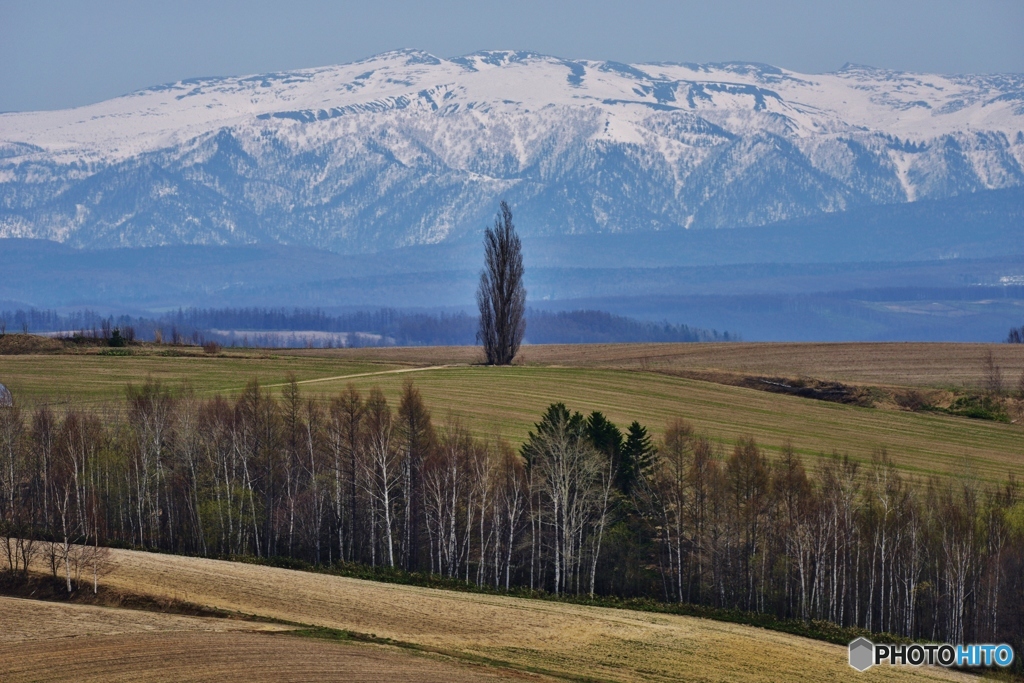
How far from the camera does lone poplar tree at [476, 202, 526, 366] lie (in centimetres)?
11181

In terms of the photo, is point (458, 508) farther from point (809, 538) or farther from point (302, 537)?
point (809, 538)

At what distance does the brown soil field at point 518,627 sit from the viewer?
40.6 m

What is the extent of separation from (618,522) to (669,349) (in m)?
66.1

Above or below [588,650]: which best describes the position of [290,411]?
above

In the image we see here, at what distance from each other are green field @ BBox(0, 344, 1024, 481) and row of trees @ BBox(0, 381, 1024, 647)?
8.92 metres

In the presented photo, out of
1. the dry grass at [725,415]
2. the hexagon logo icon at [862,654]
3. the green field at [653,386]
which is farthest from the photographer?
the green field at [653,386]

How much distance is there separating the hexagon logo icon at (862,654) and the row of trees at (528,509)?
610 cm

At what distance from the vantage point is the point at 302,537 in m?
64.7

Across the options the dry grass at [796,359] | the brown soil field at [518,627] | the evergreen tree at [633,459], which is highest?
the dry grass at [796,359]

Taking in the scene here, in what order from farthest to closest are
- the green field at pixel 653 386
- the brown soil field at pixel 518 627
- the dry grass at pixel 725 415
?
the green field at pixel 653 386
the dry grass at pixel 725 415
the brown soil field at pixel 518 627

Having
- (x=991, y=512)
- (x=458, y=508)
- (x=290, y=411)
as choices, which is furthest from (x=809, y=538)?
(x=290, y=411)

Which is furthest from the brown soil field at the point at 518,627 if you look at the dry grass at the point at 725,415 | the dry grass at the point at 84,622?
the dry grass at the point at 725,415
